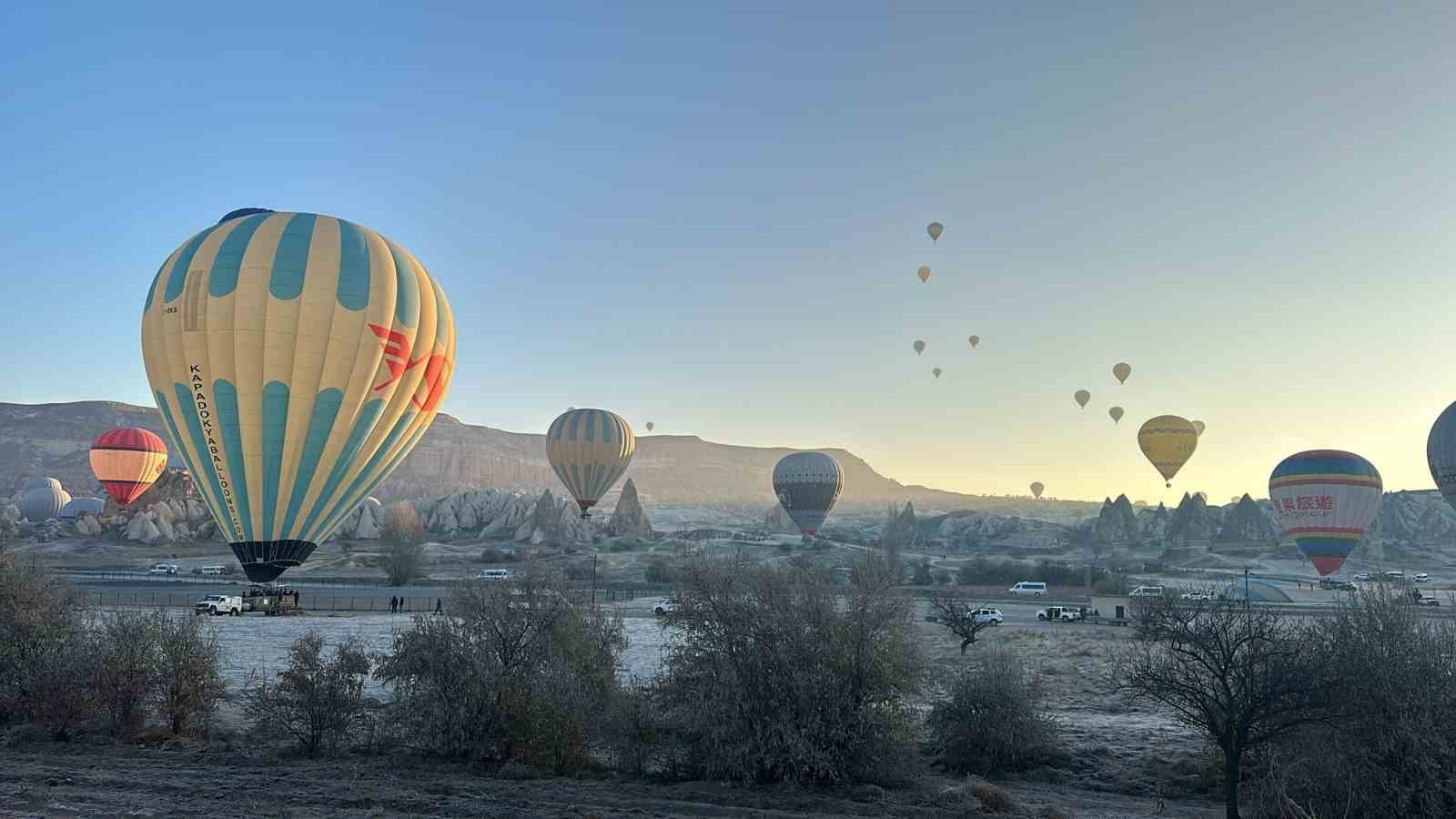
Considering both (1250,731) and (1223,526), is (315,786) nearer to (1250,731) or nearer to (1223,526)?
(1250,731)

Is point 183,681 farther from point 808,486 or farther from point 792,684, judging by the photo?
point 808,486

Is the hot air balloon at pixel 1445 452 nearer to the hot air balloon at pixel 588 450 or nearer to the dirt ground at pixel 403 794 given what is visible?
the dirt ground at pixel 403 794

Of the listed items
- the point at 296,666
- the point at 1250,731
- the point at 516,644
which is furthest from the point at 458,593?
the point at 1250,731

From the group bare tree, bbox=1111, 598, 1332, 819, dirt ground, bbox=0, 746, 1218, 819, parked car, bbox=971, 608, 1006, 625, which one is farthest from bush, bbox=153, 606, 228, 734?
parked car, bbox=971, 608, 1006, 625

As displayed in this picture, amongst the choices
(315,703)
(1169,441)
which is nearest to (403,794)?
(315,703)

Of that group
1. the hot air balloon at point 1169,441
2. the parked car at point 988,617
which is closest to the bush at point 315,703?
the parked car at point 988,617

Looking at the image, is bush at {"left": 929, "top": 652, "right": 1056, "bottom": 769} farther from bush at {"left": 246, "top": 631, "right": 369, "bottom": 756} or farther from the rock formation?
the rock formation
